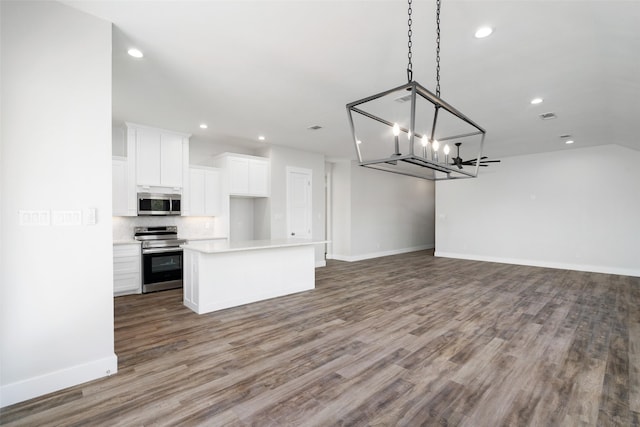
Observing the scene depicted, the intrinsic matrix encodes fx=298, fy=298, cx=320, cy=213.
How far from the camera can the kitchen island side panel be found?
393 cm

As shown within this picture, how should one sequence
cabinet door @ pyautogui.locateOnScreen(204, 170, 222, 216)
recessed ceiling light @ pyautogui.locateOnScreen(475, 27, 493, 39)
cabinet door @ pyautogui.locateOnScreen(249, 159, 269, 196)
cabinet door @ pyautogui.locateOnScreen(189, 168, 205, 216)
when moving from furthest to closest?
cabinet door @ pyautogui.locateOnScreen(249, 159, 269, 196) → cabinet door @ pyautogui.locateOnScreen(204, 170, 222, 216) → cabinet door @ pyautogui.locateOnScreen(189, 168, 205, 216) → recessed ceiling light @ pyautogui.locateOnScreen(475, 27, 493, 39)

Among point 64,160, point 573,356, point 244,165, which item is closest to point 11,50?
point 64,160

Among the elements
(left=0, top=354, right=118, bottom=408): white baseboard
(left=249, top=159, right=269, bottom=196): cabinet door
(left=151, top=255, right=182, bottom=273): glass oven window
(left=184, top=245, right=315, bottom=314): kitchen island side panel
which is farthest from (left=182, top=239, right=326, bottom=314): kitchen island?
(left=249, top=159, right=269, bottom=196): cabinet door

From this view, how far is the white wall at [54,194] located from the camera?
2.03 meters

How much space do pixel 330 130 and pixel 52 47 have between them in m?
3.88

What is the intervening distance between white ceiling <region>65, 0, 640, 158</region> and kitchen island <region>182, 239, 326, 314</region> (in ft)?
6.73

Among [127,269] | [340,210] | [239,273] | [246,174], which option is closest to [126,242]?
[127,269]

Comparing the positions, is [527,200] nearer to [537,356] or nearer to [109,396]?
[537,356]

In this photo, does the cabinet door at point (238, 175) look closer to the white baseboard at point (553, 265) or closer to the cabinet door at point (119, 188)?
the cabinet door at point (119, 188)

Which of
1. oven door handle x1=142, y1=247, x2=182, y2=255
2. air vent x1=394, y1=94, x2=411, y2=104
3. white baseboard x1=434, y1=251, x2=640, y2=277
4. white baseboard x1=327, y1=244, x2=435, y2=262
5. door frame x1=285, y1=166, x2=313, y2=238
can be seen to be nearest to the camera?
air vent x1=394, y1=94, x2=411, y2=104

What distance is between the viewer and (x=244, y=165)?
6066 millimetres

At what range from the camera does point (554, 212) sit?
7.19 metres

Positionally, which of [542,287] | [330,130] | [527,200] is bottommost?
[542,287]

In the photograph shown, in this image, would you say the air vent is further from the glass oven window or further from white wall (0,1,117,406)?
the glass oven window
